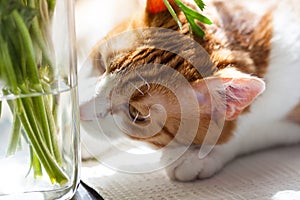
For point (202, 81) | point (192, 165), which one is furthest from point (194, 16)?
point (192, 165)

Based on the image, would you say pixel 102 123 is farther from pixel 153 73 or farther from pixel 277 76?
pixel 277 76

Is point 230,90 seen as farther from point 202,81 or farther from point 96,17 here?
point 96,17

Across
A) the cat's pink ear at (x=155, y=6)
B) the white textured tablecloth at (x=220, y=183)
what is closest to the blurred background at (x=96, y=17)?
the cat's pink ear at (x=155, y=6)

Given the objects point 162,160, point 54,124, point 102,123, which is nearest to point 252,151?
point 162,160

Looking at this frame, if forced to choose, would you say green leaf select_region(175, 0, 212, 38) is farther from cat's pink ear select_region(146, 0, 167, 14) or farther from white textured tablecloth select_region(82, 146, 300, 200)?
white textured tablecloth select_region(82, 146, 300, 200)

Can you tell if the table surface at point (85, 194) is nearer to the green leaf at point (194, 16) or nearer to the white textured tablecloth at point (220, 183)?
the white textured tablecloth at point (220, 183)

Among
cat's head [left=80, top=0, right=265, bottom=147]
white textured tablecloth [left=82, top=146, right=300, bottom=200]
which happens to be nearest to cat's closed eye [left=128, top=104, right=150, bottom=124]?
cat's head [left=80, top=0, right=265, bottom=147]
